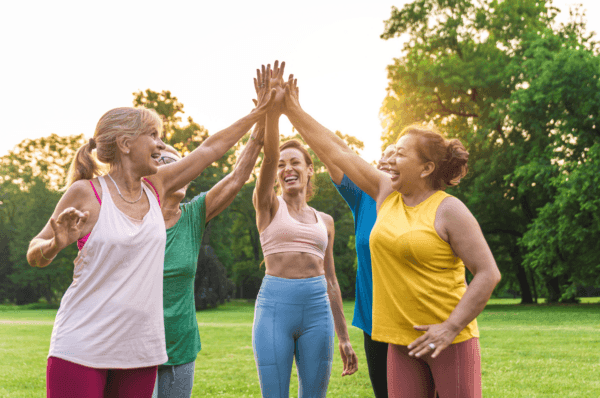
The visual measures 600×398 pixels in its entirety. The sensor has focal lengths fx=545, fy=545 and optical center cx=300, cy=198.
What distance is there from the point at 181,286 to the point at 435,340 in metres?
1.64

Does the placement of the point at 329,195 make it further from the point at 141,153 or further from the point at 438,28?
the point at 141,153

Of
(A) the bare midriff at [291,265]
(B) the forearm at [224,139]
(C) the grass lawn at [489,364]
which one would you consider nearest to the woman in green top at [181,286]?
(B) the forearm at [224,139]

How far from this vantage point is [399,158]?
9.67ft

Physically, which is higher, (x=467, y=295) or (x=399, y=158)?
(x=399, y=158)

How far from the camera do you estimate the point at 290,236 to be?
4109 mm

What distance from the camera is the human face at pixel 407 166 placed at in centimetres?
291

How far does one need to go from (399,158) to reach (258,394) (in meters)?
6.54

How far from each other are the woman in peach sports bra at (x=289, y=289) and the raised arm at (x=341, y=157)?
39 centimetres

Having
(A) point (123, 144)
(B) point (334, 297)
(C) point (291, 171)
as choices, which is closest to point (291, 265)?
(B) point (334, 297)

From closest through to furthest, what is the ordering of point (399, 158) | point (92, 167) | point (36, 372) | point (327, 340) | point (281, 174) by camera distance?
point (92, 167)
point (399, 158)
point (327, 340)
point (281, 174)
point (36, 372)

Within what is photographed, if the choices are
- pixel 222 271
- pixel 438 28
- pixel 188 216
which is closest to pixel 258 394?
pixel 188 216

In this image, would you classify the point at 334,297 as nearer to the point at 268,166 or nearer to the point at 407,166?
the point at 268,166

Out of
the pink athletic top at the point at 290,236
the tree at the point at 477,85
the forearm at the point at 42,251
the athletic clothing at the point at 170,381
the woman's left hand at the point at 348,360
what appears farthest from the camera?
the tree at the point at 477,85

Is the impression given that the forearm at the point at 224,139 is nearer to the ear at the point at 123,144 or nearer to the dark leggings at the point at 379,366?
the ear at the point at 123,144
